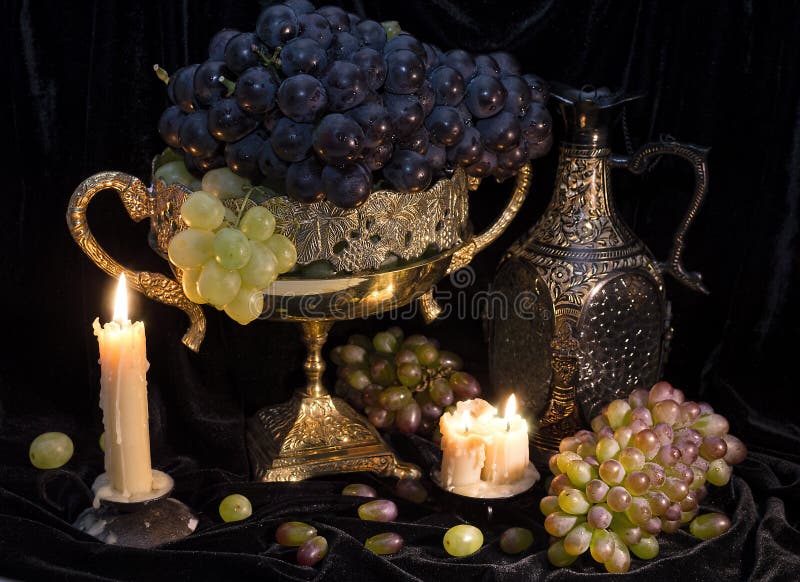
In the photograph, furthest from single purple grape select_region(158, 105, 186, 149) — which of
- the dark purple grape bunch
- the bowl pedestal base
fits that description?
the bowl pedestal base

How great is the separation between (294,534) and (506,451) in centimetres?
29

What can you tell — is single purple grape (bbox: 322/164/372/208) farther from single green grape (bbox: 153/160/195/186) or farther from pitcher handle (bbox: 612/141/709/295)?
pitcher handle (bbox: 612/141/709/295)

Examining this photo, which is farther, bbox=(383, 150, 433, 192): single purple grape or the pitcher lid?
the pitcher lid

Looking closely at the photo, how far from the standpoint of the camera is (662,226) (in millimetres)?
1680

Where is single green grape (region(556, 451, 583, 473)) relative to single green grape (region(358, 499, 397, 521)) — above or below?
above

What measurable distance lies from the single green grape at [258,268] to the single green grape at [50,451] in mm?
475

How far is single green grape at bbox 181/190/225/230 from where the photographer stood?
121 centimetres

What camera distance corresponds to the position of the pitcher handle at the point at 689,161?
1.48m

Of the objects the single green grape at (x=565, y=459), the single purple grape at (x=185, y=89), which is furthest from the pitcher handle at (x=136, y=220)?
the single green grape at (x=565, y=459)

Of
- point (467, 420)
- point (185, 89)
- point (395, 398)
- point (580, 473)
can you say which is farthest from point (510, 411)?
point (185, 89)

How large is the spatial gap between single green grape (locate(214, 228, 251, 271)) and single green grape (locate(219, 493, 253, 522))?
0.35 metres

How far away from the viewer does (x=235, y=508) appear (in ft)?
4.49

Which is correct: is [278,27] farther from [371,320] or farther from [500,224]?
[371,320]

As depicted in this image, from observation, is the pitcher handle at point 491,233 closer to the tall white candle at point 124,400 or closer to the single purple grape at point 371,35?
the single purple grape at point 371,35
